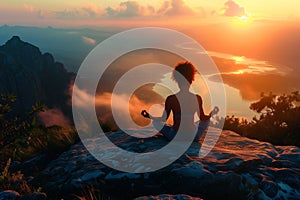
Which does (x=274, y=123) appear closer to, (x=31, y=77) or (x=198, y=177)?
(x=198, y=177)

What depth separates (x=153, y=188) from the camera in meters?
5.80

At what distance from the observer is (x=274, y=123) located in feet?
40.9

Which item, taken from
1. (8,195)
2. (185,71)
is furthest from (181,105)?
(8,195)

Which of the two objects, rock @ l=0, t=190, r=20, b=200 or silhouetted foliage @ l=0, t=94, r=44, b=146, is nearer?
rock @ l=0, t=190, r=20, b=200

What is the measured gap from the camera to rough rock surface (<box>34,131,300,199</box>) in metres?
5.48

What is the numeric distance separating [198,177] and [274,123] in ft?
25.1

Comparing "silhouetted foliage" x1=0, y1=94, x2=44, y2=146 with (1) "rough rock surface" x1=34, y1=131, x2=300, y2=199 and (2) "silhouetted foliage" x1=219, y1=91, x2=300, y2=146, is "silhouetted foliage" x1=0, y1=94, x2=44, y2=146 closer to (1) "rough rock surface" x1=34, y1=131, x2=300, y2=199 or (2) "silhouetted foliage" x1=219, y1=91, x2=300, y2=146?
(1) "rough rock surface" x1=34, y1=131, x2=300, y2=199

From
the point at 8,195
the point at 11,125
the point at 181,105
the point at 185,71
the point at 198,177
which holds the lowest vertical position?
the point at 8,195

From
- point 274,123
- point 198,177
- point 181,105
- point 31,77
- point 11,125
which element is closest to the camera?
point 198,177

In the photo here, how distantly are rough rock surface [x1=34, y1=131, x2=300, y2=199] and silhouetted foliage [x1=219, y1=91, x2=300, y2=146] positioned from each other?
10.0 ft

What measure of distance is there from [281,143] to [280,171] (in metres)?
4.11

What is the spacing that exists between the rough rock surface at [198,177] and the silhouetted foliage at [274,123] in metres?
3.05

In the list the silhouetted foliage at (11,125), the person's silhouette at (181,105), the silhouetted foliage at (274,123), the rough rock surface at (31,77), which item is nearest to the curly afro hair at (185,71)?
the person's silhouette at (181,105)

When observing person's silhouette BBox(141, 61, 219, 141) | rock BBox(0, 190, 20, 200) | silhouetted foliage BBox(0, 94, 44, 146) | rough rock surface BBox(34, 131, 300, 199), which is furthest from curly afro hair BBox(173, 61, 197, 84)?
rock BBox(0, 190, 20, 200)
